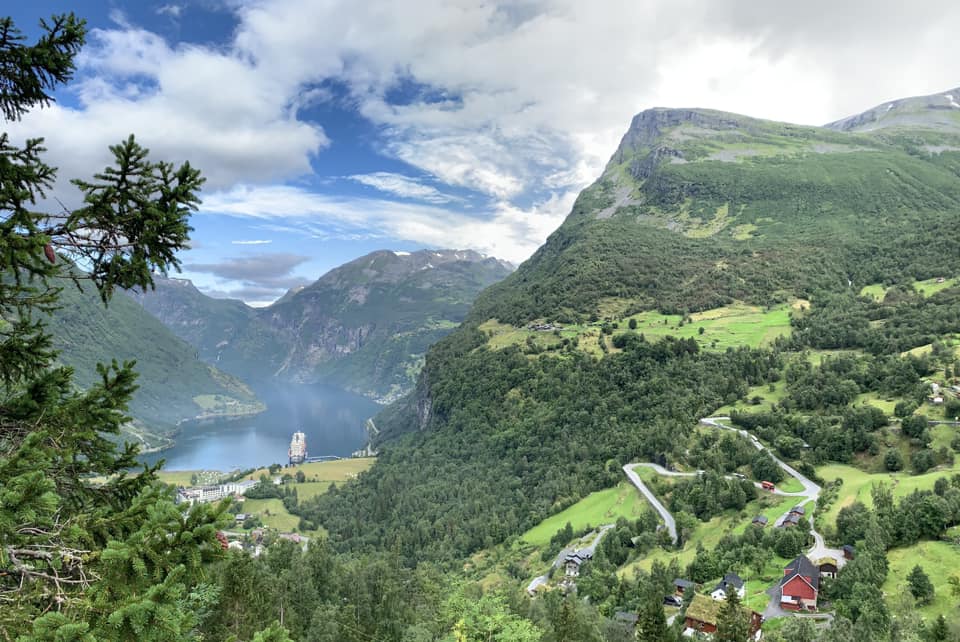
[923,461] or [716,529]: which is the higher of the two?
[923,461]

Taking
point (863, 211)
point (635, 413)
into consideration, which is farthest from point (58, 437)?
point (863, 211)

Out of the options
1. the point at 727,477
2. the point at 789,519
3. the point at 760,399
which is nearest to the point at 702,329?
the point at 760,399

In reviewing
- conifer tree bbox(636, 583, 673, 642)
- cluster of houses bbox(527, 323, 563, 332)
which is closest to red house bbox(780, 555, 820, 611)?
conifer tree bbox(636, 583, 673, 642)

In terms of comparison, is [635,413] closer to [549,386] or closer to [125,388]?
[549,386]

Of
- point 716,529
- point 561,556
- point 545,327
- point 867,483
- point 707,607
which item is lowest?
point 561,556

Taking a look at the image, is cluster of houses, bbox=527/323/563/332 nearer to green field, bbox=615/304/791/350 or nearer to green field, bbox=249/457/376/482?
green field, bbox=615/304/791/350

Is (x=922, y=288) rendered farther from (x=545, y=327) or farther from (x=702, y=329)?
(x=545, y=327)

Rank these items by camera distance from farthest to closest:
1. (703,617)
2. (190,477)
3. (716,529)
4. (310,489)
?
(190,477)
(310,489)
(716,529)
(703,617)
